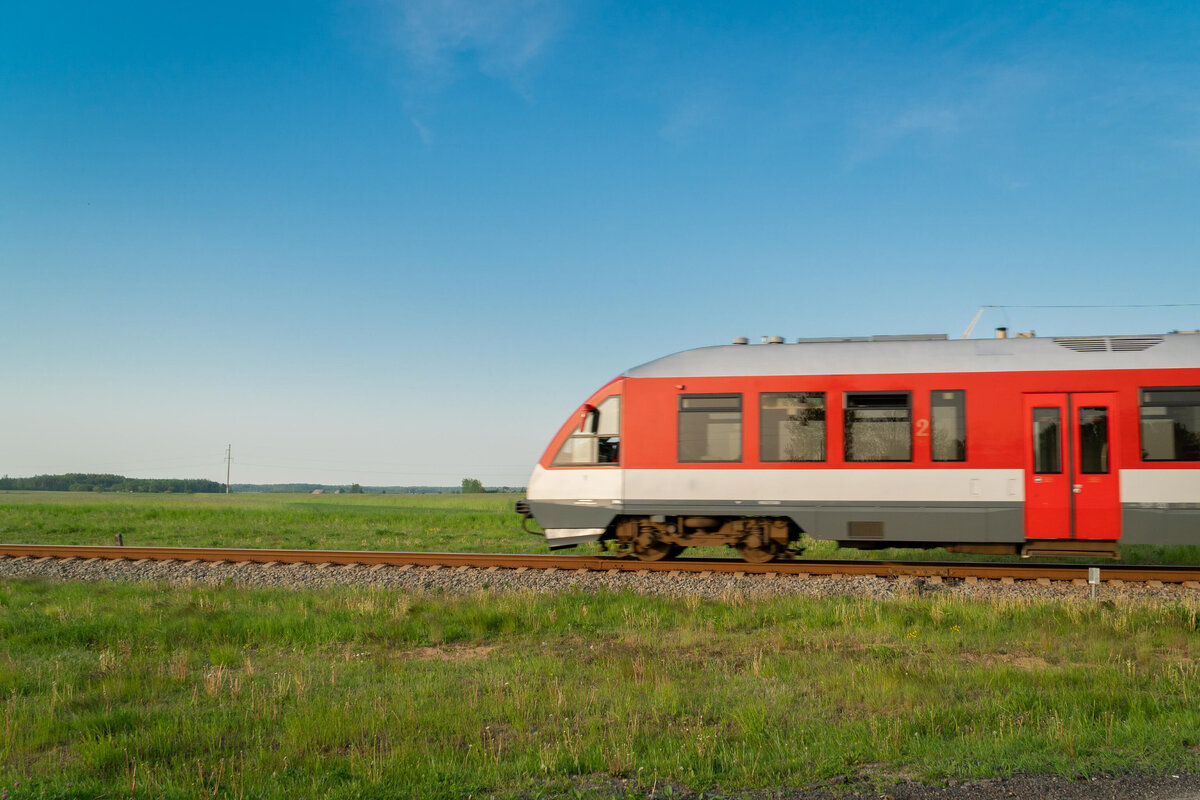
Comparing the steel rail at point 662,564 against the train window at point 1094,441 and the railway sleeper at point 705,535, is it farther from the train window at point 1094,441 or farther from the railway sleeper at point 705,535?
the train window at point 1094,441

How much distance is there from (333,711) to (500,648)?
10.0 feet

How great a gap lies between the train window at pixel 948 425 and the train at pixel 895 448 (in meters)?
0.02

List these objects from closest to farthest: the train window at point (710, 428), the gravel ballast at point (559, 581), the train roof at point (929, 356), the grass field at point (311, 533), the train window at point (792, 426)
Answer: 1. the gravel ballast at point (559, 581)
2. the train roof at point (929, 356)
3. the train window at point (792, 426)
4. the train window at point (710, 428)
5. the grass field at point (311, 533)

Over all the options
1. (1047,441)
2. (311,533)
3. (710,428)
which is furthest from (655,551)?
(311,533)

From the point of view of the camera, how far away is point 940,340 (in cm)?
1421

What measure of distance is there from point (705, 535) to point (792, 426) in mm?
2501

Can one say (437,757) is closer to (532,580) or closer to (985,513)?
(532,580)

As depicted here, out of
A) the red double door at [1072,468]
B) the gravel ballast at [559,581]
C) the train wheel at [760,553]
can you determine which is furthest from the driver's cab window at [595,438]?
the red double door at [1072,468]

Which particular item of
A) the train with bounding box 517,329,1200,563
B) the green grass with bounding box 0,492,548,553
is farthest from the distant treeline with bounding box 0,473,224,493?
the train with bounding box 517,329,1200,563

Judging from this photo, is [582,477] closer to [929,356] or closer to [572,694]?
[929,356]

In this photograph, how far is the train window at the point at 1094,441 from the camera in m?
13.1

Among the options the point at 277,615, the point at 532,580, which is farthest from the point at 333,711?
the point at 532,580

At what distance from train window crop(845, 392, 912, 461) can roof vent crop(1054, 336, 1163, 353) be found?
293 centimetres

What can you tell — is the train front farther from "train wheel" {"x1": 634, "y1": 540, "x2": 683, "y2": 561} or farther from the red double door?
the red double door
